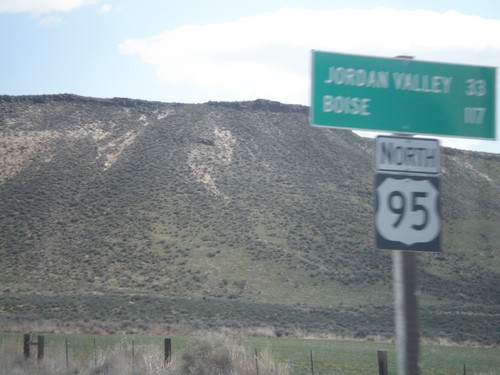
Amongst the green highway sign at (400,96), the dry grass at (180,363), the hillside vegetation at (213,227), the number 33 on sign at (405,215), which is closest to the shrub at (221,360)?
the dry grass at (180,363)

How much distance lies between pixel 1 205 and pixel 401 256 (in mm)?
52830

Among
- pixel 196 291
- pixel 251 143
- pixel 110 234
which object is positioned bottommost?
pixel 196 291

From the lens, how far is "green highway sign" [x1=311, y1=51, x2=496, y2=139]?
20.5ft

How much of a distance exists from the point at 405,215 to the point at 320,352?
23.5m

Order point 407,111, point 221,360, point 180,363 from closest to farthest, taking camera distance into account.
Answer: point 407,111 < point 221,360 < point 180,363

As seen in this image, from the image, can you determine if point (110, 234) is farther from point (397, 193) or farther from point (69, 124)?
point (397, 193)

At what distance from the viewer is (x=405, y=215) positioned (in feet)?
19.5

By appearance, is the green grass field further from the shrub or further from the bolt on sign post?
the bolt on sign post

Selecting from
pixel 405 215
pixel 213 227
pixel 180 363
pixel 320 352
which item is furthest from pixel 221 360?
pixel 213 227

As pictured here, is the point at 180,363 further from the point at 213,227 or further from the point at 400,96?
the point at 213,227

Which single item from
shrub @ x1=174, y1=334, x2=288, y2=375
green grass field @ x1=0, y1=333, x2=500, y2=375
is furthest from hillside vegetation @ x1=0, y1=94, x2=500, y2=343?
shrub @ x1=174, y1=334, x2=288, y2=375

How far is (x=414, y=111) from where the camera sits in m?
6.29

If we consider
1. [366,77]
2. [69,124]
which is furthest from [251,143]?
[366,77]

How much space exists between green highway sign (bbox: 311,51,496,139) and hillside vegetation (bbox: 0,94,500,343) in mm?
29716
